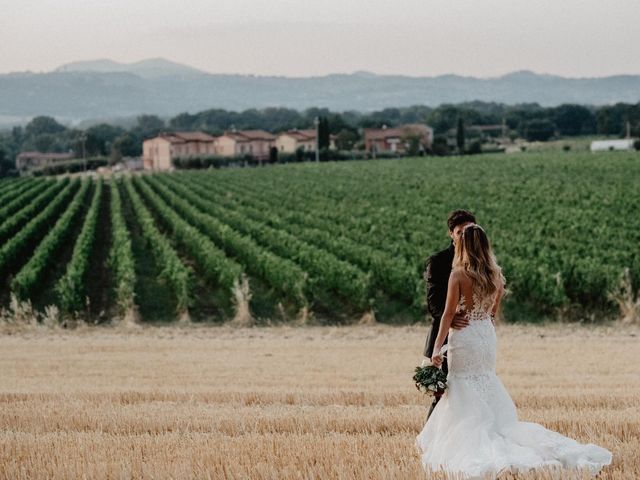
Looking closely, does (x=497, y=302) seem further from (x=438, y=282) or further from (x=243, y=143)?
(x=243, y=143)

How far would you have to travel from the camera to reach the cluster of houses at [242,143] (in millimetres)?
137625

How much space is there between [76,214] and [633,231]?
28534mm

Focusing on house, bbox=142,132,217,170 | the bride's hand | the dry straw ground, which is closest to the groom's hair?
the bride's hand

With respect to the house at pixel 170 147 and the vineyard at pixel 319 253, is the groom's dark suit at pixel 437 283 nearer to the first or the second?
the vineyard at pixel 319 253

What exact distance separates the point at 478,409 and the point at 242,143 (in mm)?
136013

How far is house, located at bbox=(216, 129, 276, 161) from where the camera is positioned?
461ft

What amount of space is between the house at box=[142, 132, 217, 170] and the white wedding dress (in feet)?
422

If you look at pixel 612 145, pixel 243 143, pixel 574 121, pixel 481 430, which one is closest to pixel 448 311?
pixel 481 430

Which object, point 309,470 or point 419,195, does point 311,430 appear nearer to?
point 309,470

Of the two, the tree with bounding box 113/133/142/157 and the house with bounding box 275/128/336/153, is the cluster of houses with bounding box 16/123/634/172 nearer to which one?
the house with bounding box 275/128/336/153

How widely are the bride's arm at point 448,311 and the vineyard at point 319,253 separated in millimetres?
13758

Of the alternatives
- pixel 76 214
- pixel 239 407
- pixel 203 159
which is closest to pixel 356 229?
pixel 76 214

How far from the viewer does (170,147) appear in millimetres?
137125

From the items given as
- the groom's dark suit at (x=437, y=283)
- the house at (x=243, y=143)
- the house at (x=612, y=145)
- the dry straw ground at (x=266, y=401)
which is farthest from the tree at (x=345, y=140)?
the groom's dark suit at (x=437, y=283)
